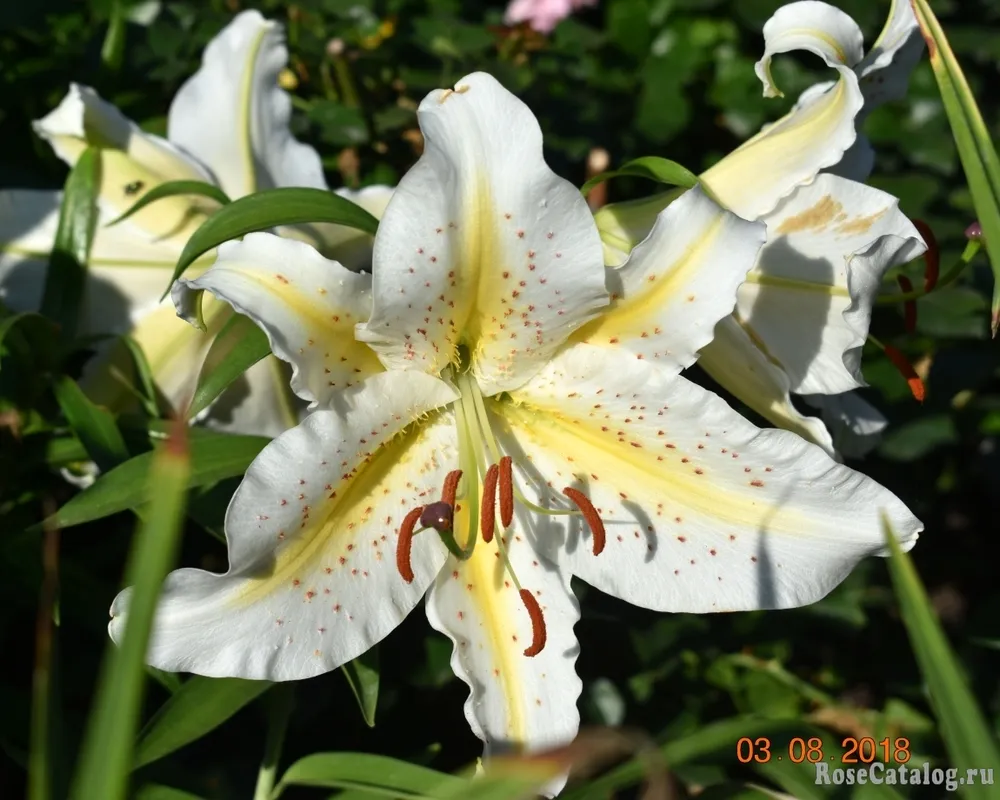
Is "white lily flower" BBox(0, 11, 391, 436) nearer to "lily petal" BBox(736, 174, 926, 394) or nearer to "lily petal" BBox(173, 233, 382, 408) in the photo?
"lily petal" BBox(173, 233, 382, 408)

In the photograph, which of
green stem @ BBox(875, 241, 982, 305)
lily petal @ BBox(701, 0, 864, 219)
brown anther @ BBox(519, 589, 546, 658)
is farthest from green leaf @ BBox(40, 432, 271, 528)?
green stem @ BBox(875, 241, 982, 305)

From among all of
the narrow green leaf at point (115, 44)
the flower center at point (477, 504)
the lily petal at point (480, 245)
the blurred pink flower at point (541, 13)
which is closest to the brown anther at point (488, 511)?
the flower center at point (477, 504)

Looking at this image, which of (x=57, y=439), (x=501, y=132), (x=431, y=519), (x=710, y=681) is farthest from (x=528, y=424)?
(x=710, y=681)

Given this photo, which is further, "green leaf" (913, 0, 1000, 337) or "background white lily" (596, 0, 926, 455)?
"background white lily" (596, 0, 926, 455)

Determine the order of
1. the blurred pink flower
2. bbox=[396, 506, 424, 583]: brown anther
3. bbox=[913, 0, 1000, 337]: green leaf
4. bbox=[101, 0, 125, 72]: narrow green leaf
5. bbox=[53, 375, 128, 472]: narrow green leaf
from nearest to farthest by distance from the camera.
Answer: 1. bbox=[913, 0, 1000, 337]: green leaf
2. bbox=[396, 506, 424, 583]: brown anther
3. bbox=[53, 375, 128, 472]: narrow green leaf
4. bbox=[101, 0, 125, 72]: narrow green leaf
5. the blurred pink flower

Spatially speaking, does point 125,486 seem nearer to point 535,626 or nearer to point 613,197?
point 535,626

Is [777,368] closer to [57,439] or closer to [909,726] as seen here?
[57,439]
